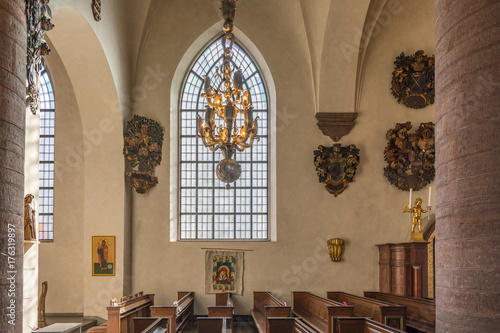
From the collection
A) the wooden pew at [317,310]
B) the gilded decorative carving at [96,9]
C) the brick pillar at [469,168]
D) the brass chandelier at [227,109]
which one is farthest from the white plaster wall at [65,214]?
the brick pillar at [469,168]

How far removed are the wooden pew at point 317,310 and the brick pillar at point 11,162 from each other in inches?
201

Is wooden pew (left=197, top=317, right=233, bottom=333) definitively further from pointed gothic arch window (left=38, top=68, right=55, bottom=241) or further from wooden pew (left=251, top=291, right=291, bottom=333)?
pointed gothic arch window (left=38, top=68, right=55, bottom=241)

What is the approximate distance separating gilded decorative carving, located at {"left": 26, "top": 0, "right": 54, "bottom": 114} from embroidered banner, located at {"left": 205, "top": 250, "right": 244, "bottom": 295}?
7.07 metres

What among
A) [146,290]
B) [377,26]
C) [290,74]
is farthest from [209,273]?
[377,26]

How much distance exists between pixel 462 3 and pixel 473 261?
1838 millimetres

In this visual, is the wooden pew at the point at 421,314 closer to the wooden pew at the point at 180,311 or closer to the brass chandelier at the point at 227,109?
the wooden pew at the point at 180,311

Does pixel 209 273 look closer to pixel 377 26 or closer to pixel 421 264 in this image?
pixel 421 264

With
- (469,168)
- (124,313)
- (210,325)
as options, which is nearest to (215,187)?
(124,313)

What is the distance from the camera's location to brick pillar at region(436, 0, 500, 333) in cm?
379

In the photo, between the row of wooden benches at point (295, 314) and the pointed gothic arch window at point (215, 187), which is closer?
the row of wooden benches at point (295, 314)

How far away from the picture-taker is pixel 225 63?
1019 cm

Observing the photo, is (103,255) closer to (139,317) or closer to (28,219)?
(139,317)

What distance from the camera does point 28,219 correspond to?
27.5 ft

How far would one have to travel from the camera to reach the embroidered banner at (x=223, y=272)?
43.9ft
